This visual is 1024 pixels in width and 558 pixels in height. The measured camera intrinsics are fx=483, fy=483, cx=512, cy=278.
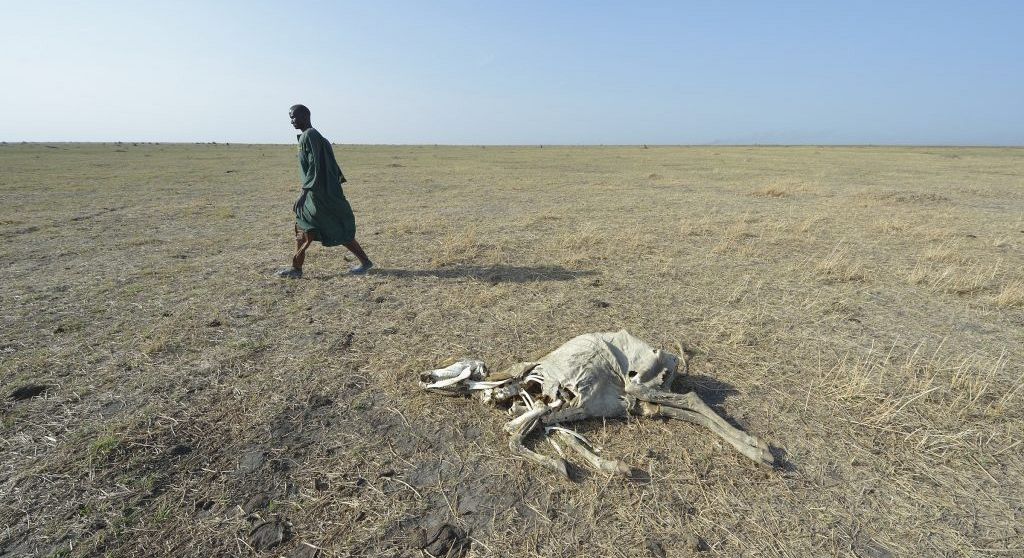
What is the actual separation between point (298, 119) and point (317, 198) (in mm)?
998

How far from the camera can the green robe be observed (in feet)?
20.1

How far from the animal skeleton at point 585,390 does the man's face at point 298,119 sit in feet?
13.5

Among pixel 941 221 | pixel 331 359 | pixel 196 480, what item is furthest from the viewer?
pixel 941 221

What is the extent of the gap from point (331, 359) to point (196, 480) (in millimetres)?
1565

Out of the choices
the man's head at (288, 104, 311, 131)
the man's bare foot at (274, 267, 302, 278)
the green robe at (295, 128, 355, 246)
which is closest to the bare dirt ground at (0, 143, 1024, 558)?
the man's bare foot at (274, 267, 302, 278)

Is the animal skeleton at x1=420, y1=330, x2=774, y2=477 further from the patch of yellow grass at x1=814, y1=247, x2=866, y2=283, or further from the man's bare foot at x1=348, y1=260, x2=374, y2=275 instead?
the patch of yellow grass at x1=814, y1=247, x2=866, y2=283

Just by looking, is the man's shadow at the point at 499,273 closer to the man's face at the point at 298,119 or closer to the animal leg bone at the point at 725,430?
the man's face at the point at 298,119

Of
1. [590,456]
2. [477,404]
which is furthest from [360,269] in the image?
[590,456]

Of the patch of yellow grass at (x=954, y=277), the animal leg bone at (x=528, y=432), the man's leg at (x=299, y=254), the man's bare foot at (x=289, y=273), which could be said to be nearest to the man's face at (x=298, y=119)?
the man's leg at (x=299, y=254)

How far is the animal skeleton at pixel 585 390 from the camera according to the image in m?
3.11

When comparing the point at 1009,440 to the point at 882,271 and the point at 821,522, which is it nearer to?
the point at 821,522

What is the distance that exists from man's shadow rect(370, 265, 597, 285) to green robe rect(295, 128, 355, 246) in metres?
→ 0.87

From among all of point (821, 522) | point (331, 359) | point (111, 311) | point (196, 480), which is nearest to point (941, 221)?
point (821, 522)

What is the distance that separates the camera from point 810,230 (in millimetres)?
9945
